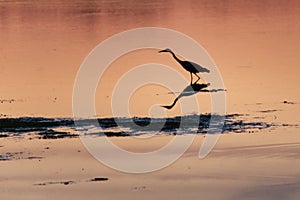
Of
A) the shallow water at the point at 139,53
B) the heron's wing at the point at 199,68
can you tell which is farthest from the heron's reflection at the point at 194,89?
the heron's wing at the point at 199,68

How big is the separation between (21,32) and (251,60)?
8008 mm

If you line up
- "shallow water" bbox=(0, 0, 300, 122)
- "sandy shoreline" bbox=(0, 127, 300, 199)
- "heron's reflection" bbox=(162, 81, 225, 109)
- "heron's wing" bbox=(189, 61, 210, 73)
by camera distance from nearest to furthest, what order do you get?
"sandy shoreline" bbox=(0, 127, 300, 199) < "shallow water" bbox=(0, 0, 300, 122) < "heron's reflection" bbox=(162, 81, 225, 109) < "heron's wing" bbox=(189, 61, 210, 73)

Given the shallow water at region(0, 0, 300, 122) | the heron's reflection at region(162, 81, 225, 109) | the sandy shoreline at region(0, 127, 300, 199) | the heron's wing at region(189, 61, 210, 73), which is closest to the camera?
the sandy shoreline at region(0, 127, 300, 199)

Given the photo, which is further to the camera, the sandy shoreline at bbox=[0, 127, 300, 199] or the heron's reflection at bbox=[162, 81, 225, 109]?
the heron's reflection at bbox=[162, 81, 225, 109]

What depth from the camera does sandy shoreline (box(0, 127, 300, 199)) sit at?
1047 centimetres

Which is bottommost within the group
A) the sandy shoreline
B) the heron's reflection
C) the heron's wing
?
the sandy shoreline

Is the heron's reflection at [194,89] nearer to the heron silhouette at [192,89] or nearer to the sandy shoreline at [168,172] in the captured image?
the heron silhouette at [192,89]

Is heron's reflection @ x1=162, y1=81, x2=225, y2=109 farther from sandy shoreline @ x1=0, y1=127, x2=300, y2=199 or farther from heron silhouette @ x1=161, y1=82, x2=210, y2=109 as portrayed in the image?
sandy shoreline @ x1=0, y1=127, x2=300, y2=199

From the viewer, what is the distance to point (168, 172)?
1124cm

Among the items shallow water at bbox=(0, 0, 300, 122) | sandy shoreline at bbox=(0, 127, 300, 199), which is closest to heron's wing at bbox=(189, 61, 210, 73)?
shallow water at bbox=(0, 0, 300, 122)

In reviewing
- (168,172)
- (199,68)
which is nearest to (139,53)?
(199,68)

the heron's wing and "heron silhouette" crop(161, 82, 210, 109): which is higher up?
the heron's wing

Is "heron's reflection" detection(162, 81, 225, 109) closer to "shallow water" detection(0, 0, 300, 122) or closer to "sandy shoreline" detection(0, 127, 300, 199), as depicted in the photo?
"shallow water" detection(0, 0, 300, 122)

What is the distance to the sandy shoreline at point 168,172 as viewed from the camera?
412 inches
